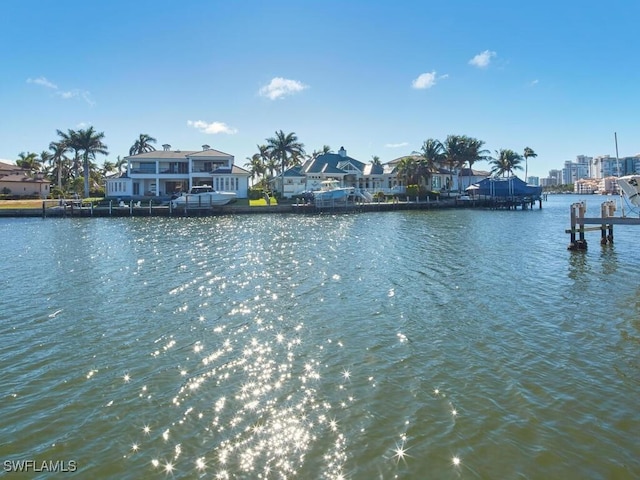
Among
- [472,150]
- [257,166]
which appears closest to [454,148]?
[472,150]

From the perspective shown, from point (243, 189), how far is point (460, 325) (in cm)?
6509

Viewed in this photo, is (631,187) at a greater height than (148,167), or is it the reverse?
(148,167)

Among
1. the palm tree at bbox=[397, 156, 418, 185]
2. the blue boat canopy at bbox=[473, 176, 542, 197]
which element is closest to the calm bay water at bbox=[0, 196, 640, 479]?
the palm tree at bbox=[397, 156, 418, 185]

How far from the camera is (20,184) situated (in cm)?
8619

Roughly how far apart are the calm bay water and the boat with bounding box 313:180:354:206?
145 ft

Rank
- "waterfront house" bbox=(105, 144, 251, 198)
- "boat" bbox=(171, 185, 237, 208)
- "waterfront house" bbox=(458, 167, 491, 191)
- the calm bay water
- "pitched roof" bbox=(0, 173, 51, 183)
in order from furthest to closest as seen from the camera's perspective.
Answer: "waterfront house" bbox=(458, 167, 491, 191)
"pitched roof" bbox=(0, 173, 51, 183)
"waterfront house" bbox=(105, 144, 251, 198)
"boat" bbox=(171, 185, 237, 208)
the calm bay water

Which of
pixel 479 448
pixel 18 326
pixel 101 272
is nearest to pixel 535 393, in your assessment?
pixel 479 448

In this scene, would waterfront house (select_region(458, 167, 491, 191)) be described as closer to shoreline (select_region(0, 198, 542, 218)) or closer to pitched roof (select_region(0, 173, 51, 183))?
shoreline (select_region(0, 198, 542, 218))

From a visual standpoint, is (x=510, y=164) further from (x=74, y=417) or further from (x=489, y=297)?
(x=74, y=417)

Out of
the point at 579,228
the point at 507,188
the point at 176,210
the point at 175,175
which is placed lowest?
the point at 579,228

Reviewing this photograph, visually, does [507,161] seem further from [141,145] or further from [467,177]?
[141,145]

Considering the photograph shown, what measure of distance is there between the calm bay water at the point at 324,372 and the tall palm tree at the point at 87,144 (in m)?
66.8

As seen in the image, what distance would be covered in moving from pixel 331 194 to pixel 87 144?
50369mm

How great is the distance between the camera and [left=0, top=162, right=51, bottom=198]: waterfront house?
84.4 m
